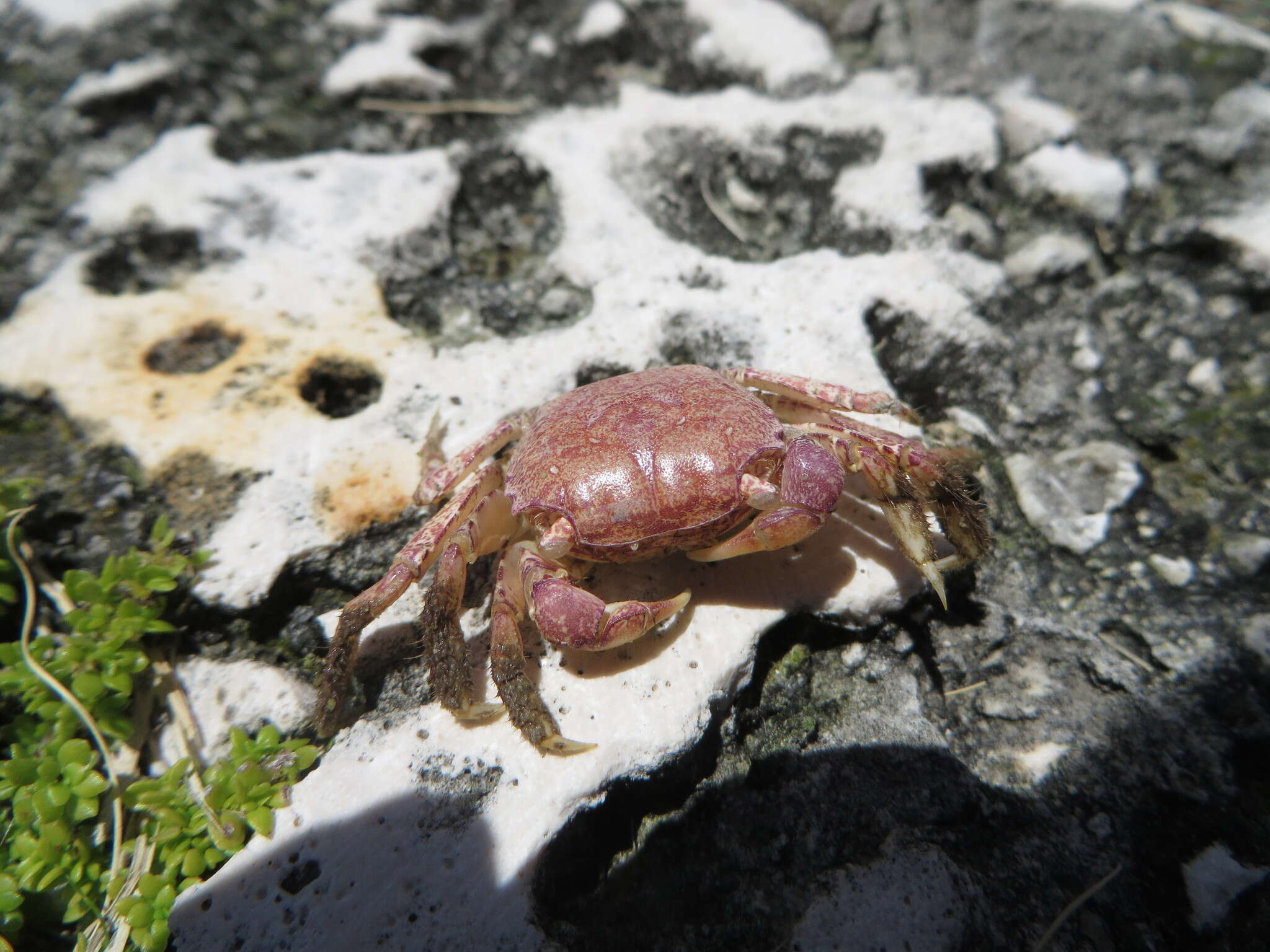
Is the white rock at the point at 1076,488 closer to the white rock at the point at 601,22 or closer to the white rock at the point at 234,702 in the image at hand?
the white rock at the point at 234,702

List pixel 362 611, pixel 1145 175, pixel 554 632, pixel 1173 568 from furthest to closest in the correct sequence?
1. pixel 1145 175
2. pixel 1173 568
3. pixel 362 611
4. pixel 554 632

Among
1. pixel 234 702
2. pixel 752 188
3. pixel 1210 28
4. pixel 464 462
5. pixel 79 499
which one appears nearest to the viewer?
pixel 234 702

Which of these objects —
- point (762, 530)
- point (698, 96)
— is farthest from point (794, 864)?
point (698, 96)

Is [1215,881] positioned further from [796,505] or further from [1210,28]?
[1210,28]

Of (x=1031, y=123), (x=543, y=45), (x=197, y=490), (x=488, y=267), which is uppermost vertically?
(x=1031, y=123)

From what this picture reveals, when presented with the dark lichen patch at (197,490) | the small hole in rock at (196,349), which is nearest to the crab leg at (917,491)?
the dark lichen patch at (197,490)

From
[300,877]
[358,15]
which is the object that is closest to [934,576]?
[300,877]

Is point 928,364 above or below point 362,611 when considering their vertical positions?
above

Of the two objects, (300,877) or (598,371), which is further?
Answer: (598,371)
